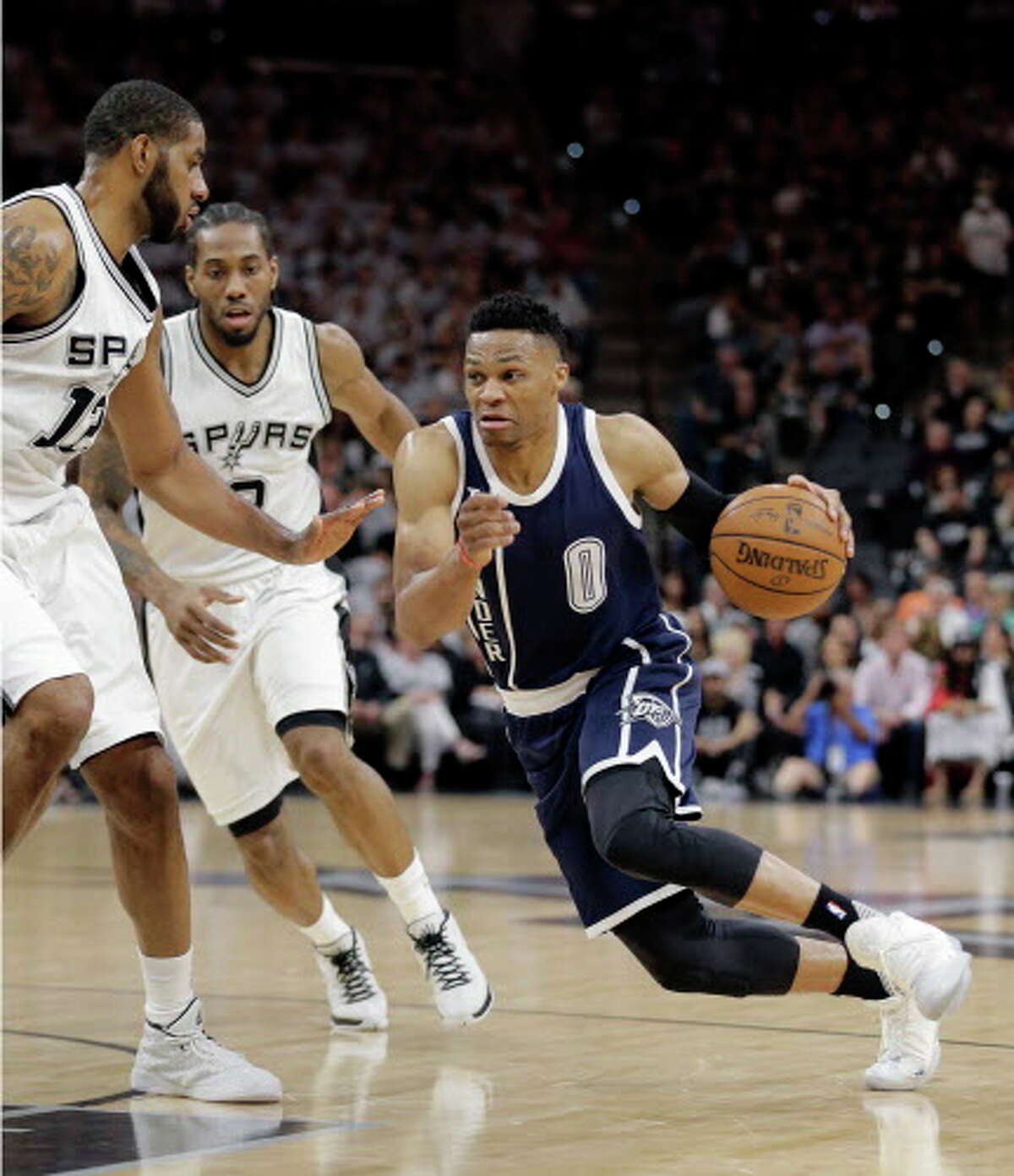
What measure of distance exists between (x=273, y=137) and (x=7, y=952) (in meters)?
13.8

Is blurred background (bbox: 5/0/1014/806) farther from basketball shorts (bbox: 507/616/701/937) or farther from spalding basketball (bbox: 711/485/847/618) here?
basketball shorts (bbox: 507/616/701/937)

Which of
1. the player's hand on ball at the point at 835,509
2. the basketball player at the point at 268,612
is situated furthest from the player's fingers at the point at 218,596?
the player's hand on ball at the point at 835,509

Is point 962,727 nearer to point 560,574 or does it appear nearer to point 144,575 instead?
point 144,575

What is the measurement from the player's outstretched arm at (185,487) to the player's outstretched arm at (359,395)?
1237 millimetres

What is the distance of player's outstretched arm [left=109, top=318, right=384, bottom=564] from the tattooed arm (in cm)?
40

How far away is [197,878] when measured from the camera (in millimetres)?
10070

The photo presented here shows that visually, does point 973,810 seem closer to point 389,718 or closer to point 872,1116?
point 389,718

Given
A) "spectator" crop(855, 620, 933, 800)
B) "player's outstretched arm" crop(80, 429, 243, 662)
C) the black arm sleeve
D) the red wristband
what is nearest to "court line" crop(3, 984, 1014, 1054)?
"player's outstretched arm" crop(80, 429, 243, 662)

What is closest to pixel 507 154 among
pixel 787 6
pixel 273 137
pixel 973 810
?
pixel 273 137

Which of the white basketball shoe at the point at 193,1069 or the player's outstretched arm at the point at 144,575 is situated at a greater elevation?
the player's outstretched arm at the point at 144,575

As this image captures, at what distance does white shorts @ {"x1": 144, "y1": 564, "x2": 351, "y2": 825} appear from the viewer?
629 centimetres

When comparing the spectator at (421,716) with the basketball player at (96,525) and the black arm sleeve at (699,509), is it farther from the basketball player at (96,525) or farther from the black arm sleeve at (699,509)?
the basketball player at (96,525)

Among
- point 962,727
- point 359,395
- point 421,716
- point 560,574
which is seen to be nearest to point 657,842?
point 560,574

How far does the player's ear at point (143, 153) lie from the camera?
4.84 meters
